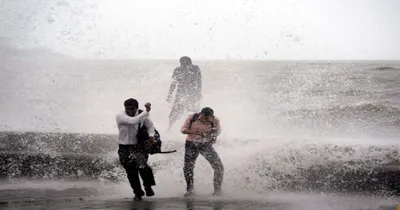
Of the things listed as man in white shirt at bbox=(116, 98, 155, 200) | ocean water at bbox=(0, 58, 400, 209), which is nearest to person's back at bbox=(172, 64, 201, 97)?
ocean water at bbox=(0, 58, 400, 209)

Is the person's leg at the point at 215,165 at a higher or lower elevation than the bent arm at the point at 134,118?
lower

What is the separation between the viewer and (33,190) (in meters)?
8.18

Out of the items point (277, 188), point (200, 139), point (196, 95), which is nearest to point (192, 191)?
point (200, 139)

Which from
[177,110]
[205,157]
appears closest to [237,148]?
[177,110]

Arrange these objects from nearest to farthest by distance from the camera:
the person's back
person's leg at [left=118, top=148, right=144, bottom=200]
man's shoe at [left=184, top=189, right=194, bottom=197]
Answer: person's leg at [left=118, top=148, right=144, bottom=200] < man's shoe at [left=184, top=189, right=194, bottom=197] < the person's back

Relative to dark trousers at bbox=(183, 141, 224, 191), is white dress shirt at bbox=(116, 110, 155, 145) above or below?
above

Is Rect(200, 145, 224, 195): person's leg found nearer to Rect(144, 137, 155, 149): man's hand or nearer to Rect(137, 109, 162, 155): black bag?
Rect(137, 109, 162, 155): black bag

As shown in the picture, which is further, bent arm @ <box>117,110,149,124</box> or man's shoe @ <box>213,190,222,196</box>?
man's shoe @ <box>213,190,222,196</box>

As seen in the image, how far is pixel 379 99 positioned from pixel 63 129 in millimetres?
17950

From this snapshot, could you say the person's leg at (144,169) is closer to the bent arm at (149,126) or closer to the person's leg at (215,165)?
the bent arm at (149,126)

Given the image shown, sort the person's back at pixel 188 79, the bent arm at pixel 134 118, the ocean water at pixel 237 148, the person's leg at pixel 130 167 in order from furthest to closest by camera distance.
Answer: the person's back at pixel 188 79 < the ocean water at pixel 237 148 < the person's leg at pixel 130 167 < the bent arm at pixel 134 118

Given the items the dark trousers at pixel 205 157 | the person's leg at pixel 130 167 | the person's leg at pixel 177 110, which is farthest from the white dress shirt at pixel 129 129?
the person's leg at pixel 177 110

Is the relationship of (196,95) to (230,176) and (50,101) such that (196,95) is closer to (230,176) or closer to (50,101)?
(230,176)

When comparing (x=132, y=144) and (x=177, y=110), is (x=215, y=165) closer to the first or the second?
(x=132, y=144)
